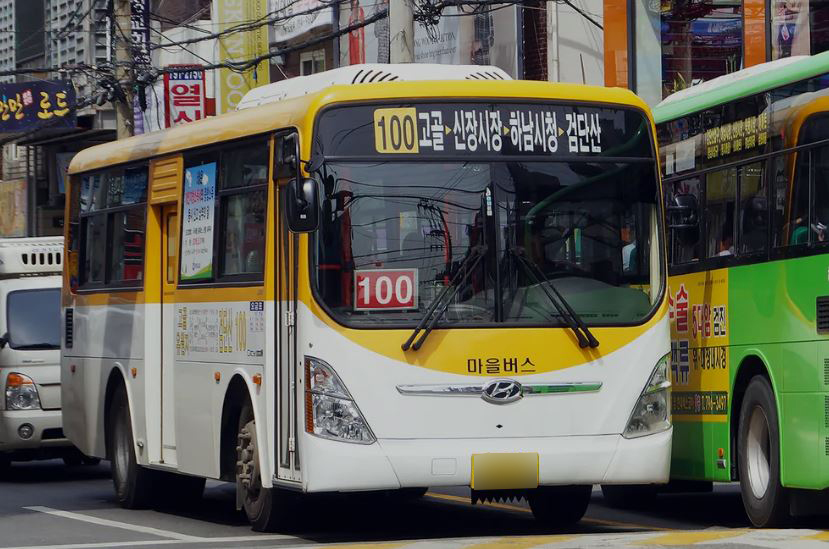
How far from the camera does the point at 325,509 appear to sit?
14219mm

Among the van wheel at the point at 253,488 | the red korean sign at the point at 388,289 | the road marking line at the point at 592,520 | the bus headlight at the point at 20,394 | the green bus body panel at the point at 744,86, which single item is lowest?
the road marking line at the point at 592,520

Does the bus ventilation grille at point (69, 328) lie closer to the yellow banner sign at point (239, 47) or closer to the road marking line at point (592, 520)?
the road marking line at point (592, 520)

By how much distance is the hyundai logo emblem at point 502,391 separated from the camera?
11.1 meters

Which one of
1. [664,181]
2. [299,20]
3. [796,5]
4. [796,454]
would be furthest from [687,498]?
[299,20]

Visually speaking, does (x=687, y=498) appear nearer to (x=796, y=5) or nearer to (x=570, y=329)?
(x=570, y=329)

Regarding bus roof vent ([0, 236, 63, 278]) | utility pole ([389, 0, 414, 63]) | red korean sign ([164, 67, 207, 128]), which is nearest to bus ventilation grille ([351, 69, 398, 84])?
utility pole ([389, 0, 414, 63])

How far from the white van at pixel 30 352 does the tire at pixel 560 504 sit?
7110mm

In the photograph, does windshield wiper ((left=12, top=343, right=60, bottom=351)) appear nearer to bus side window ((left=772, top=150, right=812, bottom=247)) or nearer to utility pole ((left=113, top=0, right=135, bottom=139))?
utility pole ((left=113, top=0, right=135, bottom=139))

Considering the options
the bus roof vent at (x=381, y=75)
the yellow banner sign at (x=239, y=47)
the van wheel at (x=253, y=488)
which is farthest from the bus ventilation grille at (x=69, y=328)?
the yellow banner sign at (x=239, y=47)

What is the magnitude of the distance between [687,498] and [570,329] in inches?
208

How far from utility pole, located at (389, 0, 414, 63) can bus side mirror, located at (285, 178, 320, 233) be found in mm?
8809

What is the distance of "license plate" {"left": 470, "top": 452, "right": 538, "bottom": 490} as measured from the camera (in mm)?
10953

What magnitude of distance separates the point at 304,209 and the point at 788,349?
3.31 m

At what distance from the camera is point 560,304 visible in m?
11.2
